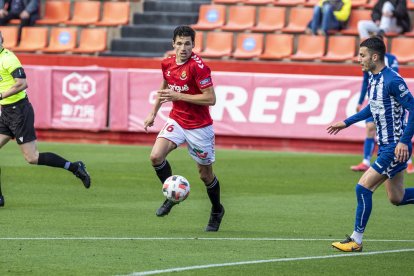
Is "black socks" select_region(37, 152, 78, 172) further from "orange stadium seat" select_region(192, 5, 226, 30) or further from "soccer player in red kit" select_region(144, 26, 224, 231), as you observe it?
"orange stadium seat" select_region(192, 5, 226, 30)

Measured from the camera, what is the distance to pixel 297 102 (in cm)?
2141

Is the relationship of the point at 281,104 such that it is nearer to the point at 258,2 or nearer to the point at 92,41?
the point at 258,2

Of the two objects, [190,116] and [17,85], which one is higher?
[190,116]

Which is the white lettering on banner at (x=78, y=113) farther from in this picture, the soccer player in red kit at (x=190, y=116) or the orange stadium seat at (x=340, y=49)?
the soccer player in red kit at (x=190, y=116)

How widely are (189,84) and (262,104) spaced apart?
1062 centimetres

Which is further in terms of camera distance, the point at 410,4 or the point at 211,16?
the point at 211,16

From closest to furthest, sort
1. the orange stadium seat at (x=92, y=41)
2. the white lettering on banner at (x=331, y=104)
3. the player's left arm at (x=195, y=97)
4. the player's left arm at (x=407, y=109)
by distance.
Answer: the player's left arm at (x=407, y=109), the player's left arm at (x=195, y=97), the white lettering on banner at (x=331, y=104), the orange stadium seat at (x=92, y=41)

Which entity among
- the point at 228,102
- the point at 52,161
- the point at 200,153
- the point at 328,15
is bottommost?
the point at 228,102

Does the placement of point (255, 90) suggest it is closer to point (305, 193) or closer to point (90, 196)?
point (305, 193)

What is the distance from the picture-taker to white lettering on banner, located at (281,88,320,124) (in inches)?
839

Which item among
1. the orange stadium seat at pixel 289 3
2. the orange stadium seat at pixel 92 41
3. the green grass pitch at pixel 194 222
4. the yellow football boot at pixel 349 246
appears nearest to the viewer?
the green grass pitch at pixel 194 222

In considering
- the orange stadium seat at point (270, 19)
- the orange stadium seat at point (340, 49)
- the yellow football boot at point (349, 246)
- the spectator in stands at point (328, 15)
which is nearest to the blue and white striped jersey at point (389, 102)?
the yellow football boot at point (349, 246)

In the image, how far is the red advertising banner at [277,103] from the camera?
2120cm

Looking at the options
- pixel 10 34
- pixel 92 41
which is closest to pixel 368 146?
pixel 92 41
